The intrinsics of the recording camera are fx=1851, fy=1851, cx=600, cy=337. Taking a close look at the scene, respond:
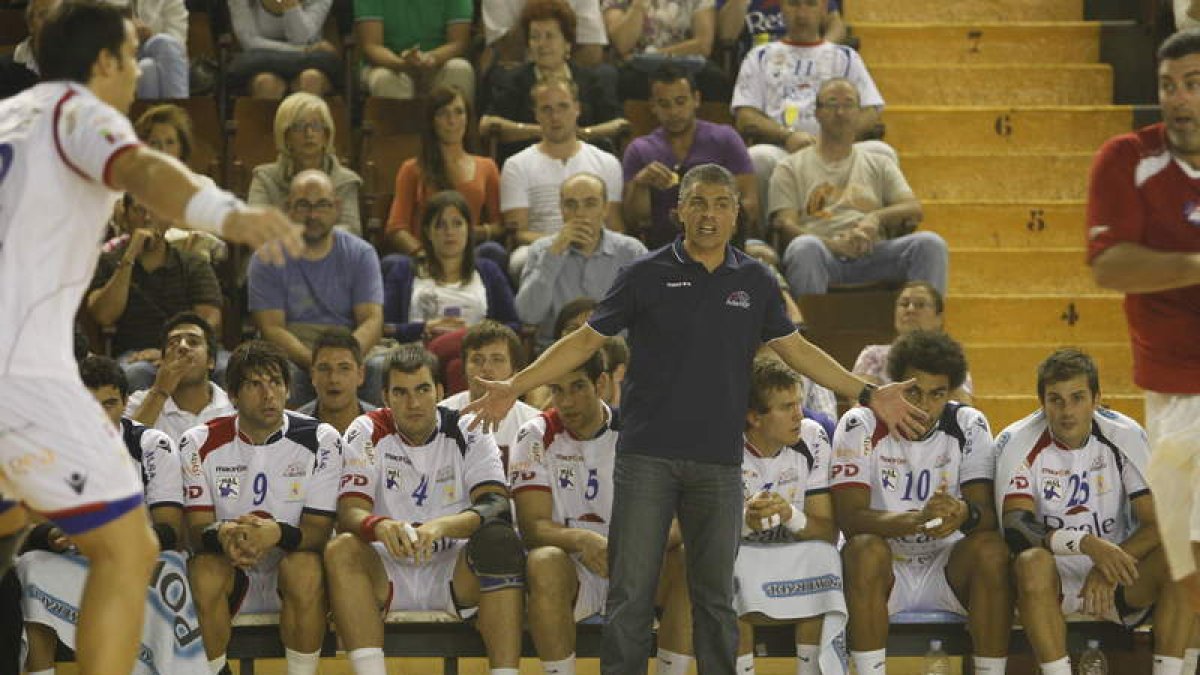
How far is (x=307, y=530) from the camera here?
695cm

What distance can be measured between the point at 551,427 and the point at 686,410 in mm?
917

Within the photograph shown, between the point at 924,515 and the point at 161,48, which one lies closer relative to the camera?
the point at 924,515

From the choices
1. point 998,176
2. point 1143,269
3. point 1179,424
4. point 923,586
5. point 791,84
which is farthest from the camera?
point 998,176

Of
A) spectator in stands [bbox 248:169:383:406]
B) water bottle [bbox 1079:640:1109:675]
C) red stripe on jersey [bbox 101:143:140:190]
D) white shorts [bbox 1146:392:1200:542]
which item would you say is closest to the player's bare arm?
white shorts [bbox 1146:392:1200:542]

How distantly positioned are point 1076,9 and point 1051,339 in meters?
2.75

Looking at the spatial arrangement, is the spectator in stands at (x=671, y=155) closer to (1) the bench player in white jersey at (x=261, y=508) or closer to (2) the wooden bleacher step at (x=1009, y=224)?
(2) the wooden bleacher step at (x=1009, y=224)

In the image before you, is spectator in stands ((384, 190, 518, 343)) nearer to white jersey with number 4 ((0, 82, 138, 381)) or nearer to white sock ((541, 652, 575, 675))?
white sock ((541, 652, 575, 675))

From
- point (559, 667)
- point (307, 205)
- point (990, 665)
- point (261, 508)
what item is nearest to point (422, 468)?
point (261, 508)

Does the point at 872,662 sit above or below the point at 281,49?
below

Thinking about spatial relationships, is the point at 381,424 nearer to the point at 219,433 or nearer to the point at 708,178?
the point at 219,433

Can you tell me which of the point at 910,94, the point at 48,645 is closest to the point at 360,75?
the point at 910,94

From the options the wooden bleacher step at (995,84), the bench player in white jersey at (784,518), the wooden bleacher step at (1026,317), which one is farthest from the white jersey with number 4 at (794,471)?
the wooden bleacher step at (995,84)

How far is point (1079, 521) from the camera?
23.3 feet

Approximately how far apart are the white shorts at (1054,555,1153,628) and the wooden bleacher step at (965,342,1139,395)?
8.64ft
